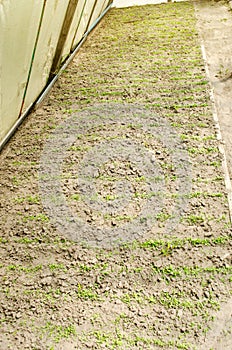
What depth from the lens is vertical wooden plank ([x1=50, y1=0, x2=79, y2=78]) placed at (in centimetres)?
499

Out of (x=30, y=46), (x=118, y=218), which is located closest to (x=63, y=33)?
(x=30, y=46)

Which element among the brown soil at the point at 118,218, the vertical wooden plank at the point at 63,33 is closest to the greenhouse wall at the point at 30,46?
the vertical wooden plank at the point at 63,33

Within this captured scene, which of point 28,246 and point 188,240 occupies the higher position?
point 188,240

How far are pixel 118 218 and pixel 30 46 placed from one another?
2378 mm

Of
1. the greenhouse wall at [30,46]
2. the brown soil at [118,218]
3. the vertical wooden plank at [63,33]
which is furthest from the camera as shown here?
the vertical wooden plank at [63,33]

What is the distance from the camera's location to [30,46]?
3951 mm

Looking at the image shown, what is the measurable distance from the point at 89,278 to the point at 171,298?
30.5 inches

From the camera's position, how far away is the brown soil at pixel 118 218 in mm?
2717

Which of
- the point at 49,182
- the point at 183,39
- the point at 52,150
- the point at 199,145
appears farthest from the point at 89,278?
the point at 183,39

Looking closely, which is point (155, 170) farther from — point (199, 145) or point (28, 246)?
point (28, 246)

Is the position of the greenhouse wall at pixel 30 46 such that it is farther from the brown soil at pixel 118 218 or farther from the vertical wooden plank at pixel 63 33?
the brown soil at pixel 118 218

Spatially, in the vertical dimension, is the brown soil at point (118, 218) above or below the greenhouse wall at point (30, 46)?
below

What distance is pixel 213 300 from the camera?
2.77 m

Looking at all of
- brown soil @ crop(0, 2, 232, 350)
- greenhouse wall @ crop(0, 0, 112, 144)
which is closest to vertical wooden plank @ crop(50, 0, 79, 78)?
greenhouse wall @ crop(0, 0, 112, 144)
